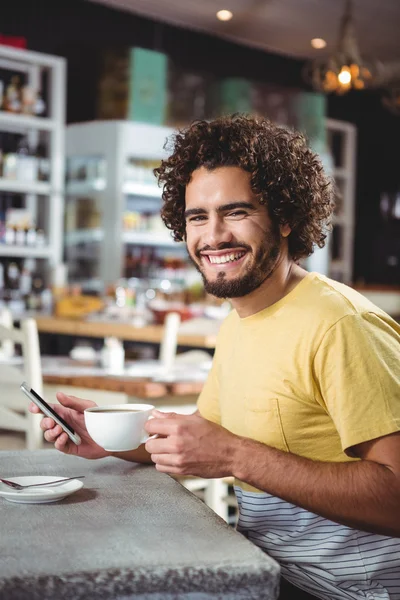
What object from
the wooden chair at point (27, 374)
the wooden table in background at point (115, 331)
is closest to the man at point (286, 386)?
the wooden chair at point (27, 374)

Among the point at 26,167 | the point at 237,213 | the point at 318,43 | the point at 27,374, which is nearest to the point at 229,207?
the point at 237,213

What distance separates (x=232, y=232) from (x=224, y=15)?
261 inches

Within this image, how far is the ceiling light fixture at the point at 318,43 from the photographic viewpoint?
838 centimetres

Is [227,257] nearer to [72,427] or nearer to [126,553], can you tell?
[72,427]

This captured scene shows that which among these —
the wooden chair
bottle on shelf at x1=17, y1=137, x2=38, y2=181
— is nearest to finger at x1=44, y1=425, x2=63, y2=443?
the wooden chair

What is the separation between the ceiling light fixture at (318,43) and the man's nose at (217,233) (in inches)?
290

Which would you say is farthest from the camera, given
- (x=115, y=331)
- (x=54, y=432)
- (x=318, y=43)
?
(x=318, y=43)

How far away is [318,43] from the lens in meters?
8.50

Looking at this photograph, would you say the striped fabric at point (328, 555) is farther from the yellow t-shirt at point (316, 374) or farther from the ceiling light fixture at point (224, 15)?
the ceiling light fixture at point (224, 15)

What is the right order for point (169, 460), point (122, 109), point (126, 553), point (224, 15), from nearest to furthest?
point (126, 553) < point (169, 460) < point (122, 109) < point (224, 15)

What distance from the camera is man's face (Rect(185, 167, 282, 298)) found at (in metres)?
1.50

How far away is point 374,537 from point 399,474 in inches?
7.0

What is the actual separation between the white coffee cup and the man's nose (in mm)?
351

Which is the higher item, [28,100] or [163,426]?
[28,100]
